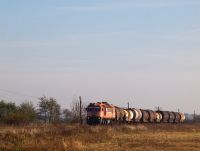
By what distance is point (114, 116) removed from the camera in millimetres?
73812

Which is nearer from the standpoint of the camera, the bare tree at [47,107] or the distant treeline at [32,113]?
the distant treeline at [32,113]

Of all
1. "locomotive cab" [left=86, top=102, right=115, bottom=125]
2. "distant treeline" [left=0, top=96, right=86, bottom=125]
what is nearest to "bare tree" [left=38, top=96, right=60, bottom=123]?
"distant treeline" [left=0, top=96, right=86, bottom=125]

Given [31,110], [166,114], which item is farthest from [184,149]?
[166,114]

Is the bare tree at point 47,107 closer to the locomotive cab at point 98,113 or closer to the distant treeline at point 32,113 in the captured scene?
the distant treeline at point 32,113

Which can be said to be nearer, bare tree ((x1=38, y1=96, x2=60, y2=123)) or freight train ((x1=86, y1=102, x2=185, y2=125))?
freight train ((x1=86, y1=102, x2=185, y2=125))

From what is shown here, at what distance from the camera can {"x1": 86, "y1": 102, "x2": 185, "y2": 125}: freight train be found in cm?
6888

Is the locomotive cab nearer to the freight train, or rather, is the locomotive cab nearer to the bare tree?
the freight train

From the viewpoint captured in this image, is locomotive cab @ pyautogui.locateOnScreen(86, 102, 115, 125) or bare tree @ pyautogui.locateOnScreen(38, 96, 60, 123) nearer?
locomotive cab @ pyautogui.locateOnScreen(86, 102, 115, 125)

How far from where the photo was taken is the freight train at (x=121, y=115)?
226 feet

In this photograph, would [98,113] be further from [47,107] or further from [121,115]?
[47,107]

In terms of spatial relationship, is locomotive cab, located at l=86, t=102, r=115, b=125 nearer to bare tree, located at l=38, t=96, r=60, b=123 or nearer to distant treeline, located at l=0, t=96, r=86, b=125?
distant treeline, located at l=0, t=96, r=86, b=125

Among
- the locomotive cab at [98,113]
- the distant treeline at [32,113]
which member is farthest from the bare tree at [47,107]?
the locomotive cab at [98,113]

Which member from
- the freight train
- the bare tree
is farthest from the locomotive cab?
the bare tree

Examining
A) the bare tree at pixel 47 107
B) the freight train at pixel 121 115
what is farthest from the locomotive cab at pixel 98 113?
the bare tree at pixel 47 107
